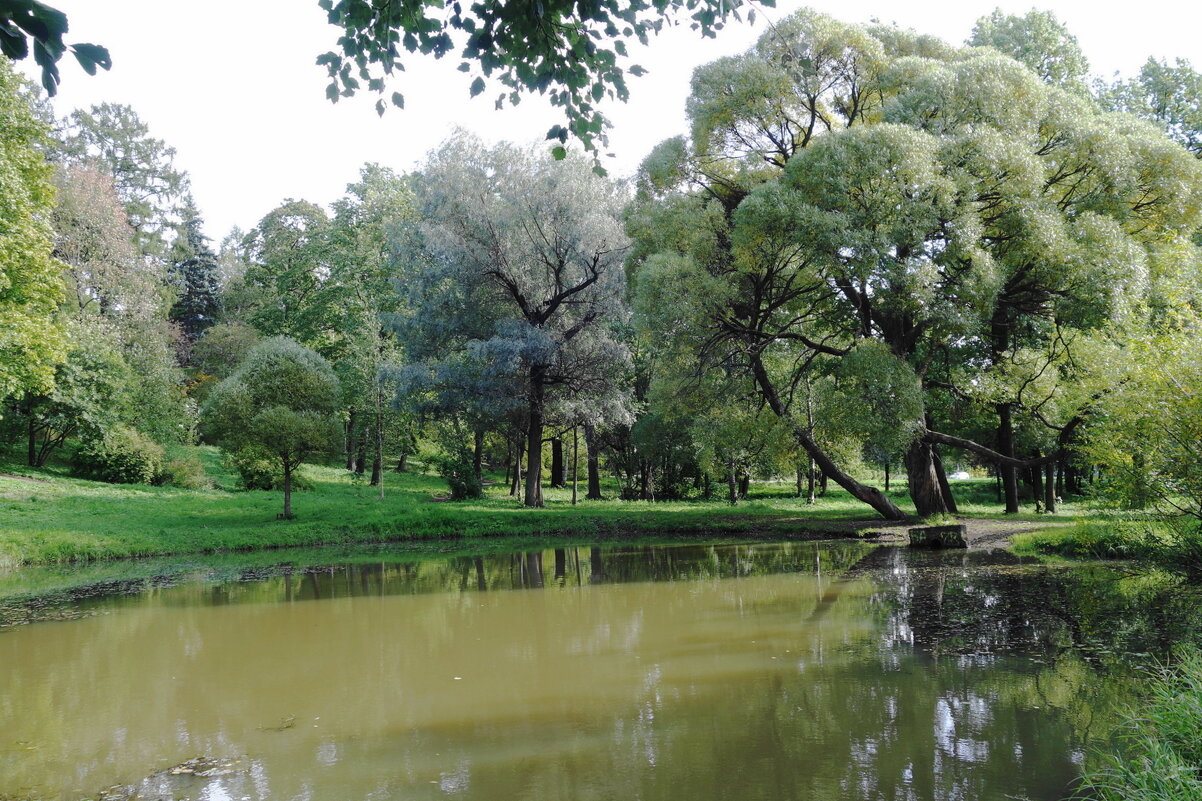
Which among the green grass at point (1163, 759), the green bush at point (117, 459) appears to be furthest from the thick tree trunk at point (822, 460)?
the green bush at point (117, 459)

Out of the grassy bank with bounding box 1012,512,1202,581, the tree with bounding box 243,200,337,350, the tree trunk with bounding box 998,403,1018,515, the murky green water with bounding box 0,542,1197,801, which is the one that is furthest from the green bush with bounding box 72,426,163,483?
the tree trunk with bounding box 998,403,1018,515

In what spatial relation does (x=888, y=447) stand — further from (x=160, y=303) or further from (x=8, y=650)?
(x=160, y=303)

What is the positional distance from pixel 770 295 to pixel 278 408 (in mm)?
13535

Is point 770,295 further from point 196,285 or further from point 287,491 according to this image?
point 196,285

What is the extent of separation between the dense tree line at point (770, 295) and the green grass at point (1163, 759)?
4.74 metres

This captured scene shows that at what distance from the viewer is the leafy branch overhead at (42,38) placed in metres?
2.59

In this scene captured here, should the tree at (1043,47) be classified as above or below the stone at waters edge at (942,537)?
above

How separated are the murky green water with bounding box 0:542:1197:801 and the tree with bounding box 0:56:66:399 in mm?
7881

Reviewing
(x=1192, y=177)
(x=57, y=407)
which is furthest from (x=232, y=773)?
(x=57, y=407)

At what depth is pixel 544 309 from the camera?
82.3 ft

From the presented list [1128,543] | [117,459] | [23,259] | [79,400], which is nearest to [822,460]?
[1128,543]

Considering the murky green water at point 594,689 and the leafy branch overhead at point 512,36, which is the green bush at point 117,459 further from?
the leafy branch overhead at point 512,36

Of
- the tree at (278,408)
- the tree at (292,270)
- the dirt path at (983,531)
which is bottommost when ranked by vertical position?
the dirt path at (983,531)

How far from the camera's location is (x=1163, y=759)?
369 centimetres
